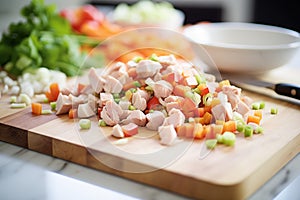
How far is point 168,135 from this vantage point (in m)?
1.35

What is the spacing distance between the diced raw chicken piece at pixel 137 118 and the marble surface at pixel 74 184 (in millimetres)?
201

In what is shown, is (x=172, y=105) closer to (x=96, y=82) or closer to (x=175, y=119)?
(x=175, y=119)

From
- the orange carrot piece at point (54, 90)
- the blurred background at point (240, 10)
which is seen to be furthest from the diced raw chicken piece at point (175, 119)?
the blurred background at point (240, 10)

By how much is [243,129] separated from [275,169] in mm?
155

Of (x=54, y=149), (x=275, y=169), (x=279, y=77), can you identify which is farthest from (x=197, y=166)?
(x=279, y=77)

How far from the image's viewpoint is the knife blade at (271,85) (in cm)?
166

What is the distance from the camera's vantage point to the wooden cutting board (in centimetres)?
118

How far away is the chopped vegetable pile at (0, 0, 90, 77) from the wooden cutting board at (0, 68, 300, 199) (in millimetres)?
407

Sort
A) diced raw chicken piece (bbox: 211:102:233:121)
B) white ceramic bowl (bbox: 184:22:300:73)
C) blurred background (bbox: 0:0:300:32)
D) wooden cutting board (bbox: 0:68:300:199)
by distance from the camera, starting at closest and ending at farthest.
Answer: wooden cutting board (bbox: 0:68:300:199)
diced raw chicken piece (bbox: 211:102:233:121)
white ceramic bowl (bbox: 184:22:300:73)
blurred background (bbox: 0:0:300:32)

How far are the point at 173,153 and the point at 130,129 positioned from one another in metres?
0.15

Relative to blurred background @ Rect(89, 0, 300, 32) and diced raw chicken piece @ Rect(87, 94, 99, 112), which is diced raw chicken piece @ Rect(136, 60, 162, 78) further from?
blurred background @ Rect(89, 0, 300, 32)

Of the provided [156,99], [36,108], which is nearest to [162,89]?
[156,99]

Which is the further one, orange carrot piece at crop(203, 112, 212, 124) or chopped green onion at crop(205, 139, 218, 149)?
orange carrot piece at crop(203, 112, 212, 124)

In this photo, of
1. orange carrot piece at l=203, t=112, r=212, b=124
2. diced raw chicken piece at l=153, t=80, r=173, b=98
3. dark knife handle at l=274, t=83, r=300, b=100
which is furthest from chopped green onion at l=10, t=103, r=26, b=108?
dark knife handle at l=274, t=83, r=300, b=100
